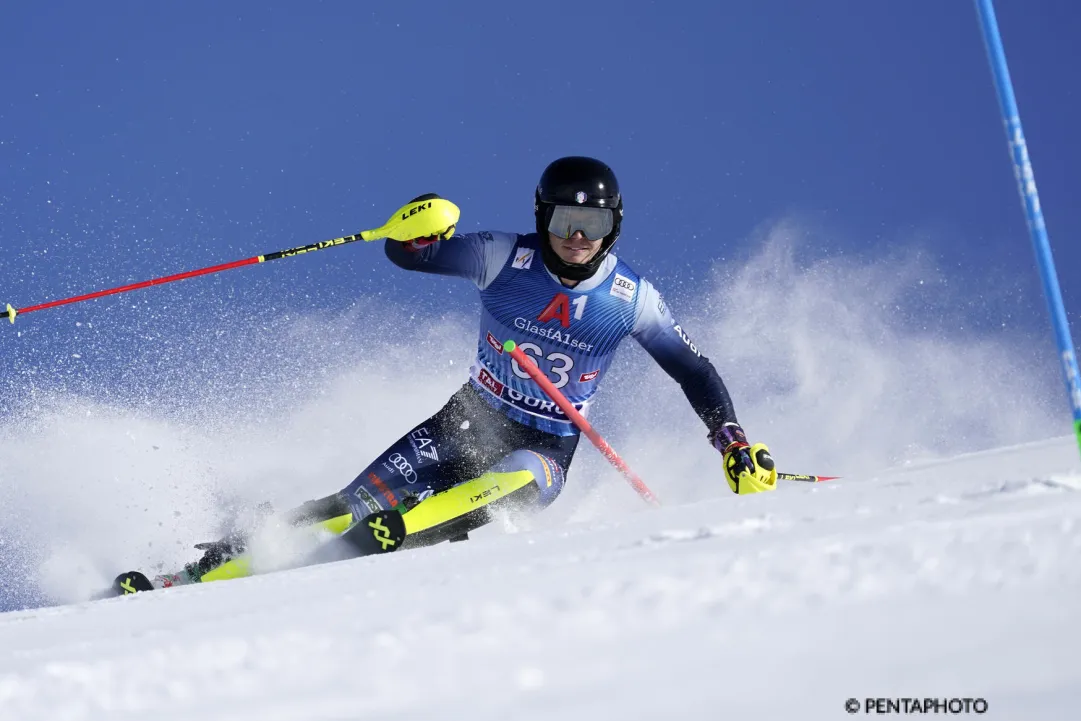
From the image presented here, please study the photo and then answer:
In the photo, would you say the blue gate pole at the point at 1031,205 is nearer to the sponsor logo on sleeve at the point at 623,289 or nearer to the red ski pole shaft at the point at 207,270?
the sponsor logo on sleeve at the point at 623,289

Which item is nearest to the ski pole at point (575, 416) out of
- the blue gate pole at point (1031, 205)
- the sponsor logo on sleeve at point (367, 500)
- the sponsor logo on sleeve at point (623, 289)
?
the sponsor logo on sleeve at point (623, 289)

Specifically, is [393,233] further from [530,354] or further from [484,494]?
[484,494]

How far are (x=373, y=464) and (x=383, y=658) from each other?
2964 mm

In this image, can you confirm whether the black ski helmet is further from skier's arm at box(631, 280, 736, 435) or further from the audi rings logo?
the audi rings logo

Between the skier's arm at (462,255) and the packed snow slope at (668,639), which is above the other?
the skier's arm at (462,255)

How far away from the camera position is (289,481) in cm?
534

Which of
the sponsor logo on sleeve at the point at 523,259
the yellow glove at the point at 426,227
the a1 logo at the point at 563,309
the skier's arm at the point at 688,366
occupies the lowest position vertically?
the skier's arm at the point at 688,366

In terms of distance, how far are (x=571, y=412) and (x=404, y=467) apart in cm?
71

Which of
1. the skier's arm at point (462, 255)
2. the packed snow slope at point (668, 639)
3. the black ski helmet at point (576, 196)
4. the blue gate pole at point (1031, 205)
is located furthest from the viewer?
the skier's arm at point (462, 255)

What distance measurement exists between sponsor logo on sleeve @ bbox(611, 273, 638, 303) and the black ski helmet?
12 centimetres

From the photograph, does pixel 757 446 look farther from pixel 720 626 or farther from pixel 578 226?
pixel 720 626

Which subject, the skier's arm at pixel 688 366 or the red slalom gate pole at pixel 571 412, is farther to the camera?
the red slalom gate pole at pixel 571 412

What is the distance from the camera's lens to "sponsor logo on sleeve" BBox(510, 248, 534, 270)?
13.3ft

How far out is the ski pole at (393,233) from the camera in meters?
3.94
